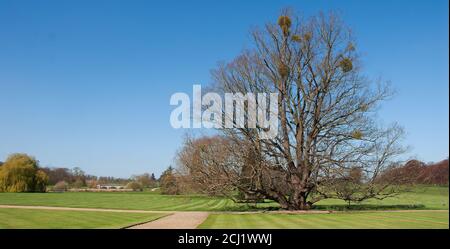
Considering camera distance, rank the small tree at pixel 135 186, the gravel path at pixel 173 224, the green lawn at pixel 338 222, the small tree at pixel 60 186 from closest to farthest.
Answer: the green lawn at pixel 338 222, the gravel path at pixel 173 224, the small tree at pixel 60 186, the small tree at pixel 135 186

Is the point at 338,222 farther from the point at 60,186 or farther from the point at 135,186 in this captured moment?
the point at 135,186

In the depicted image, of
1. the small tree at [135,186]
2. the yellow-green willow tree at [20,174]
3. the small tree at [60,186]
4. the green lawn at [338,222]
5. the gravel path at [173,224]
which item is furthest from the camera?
the small tree at [135,186]

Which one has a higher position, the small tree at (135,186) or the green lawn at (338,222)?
the green lawn at (338,222)

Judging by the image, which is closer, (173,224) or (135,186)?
(173,224)

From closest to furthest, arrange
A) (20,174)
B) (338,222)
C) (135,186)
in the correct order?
(338,222), (20,174), (135,186)

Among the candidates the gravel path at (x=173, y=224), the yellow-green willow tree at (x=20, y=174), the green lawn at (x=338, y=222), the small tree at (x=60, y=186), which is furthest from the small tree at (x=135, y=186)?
the green lawn at (x=338, y=222)

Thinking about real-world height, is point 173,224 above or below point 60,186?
above

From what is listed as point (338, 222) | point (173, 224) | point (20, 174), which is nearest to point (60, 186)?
point (20, 174)

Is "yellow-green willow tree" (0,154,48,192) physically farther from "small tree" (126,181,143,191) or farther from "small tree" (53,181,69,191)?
"small tree" (126,181,143,191)

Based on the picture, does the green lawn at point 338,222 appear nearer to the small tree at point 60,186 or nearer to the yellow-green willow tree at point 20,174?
the yellow-green willow tree at point 20,174

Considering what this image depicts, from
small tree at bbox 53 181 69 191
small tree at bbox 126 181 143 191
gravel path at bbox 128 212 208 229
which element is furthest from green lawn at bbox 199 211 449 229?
small tree at bbox 126 181 143 191
